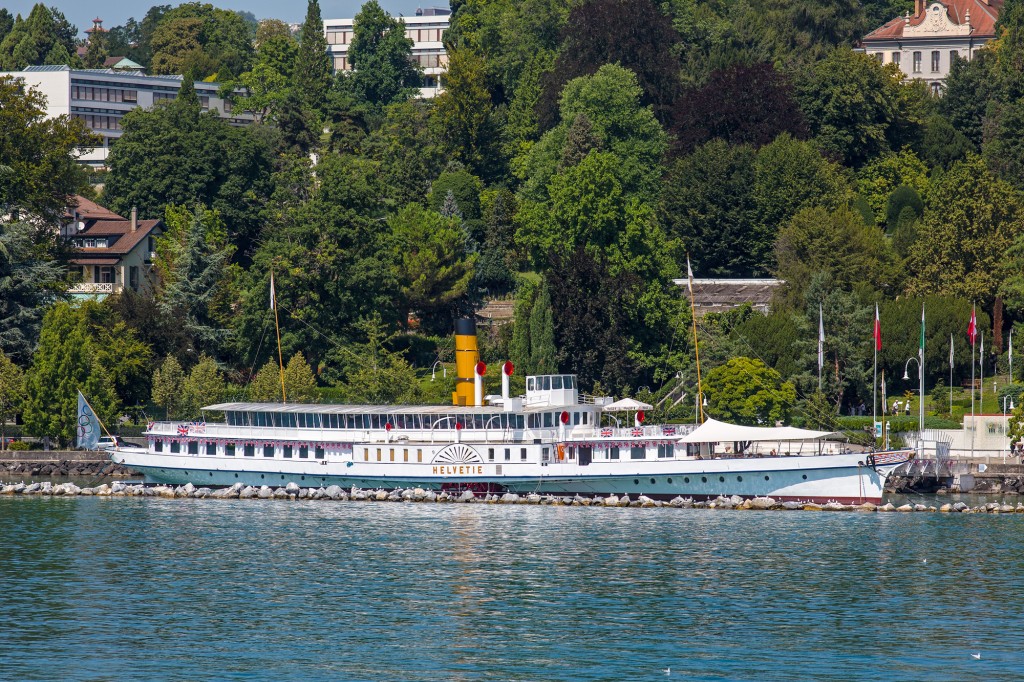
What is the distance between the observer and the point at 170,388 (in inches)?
4126

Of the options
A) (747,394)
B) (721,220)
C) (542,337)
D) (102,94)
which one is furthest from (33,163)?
(102,94)

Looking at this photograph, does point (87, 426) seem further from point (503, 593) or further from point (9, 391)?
point (503, 593)

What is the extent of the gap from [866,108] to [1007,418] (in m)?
54.7

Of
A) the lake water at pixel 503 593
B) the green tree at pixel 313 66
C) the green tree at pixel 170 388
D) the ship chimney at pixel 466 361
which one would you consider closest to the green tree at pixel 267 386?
the green tree at pixel 170 388

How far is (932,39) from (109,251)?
87438 mm

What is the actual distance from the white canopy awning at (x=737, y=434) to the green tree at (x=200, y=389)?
107 ft

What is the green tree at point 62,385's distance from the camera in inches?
3890

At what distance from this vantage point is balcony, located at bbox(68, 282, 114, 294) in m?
131

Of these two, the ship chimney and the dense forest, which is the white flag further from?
the ship chimney

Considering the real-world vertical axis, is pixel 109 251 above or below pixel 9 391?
above

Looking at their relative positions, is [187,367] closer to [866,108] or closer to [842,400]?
[842,400]

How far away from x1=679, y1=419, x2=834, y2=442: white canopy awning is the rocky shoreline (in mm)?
2882

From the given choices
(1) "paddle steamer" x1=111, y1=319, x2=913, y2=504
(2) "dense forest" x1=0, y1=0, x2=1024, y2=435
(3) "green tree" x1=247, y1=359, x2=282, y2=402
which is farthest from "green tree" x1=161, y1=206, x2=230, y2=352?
(1) "paddle steamer" x1=111, y1=319, x2=913, y2=504

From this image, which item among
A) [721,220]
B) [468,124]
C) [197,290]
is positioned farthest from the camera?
[468,124]
